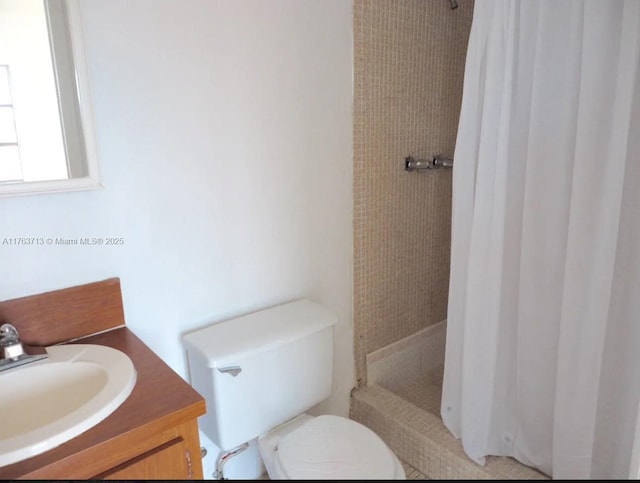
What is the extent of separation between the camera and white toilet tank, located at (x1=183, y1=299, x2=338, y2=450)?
1.32 meters

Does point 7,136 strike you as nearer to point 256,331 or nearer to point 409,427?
point 256,331

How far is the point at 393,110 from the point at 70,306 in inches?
53.6

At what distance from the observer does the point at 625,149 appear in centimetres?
117

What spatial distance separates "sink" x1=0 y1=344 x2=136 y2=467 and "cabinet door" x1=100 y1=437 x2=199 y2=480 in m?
0.11

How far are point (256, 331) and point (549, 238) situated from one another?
0.96 metres

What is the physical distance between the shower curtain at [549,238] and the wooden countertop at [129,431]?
824 millimetres

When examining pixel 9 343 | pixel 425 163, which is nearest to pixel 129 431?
pixel 9 343

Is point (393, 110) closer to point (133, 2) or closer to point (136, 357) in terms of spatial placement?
point (133, 2)

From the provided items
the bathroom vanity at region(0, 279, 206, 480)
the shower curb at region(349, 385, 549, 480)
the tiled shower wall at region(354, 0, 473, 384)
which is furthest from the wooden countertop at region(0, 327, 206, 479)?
the tiled shower wall at region(354, 0, 473, 384)

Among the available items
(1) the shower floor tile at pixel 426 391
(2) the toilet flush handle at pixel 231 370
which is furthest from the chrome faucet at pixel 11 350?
(1) the shower floor tile at pixel 426 391

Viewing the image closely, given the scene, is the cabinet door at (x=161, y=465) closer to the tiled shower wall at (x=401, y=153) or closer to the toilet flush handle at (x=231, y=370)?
the toilet flush handle at (x=231, y=370)

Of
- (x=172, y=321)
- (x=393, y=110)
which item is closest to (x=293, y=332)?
(x=172, y=321)

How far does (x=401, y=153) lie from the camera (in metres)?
1.92

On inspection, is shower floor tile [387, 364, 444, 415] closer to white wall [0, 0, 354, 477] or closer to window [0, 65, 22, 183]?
white wall [0, 0, 354, 477]
